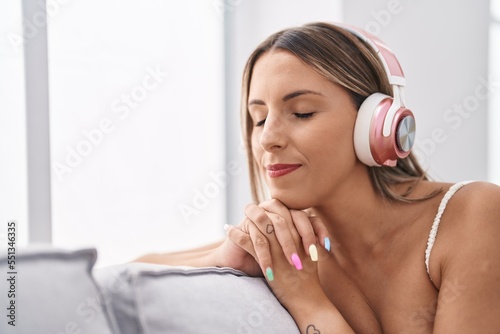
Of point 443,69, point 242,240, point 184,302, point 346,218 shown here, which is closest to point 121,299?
point 184,302

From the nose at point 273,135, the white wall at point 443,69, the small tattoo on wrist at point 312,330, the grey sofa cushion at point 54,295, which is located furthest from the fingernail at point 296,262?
the white wall at point 443,69

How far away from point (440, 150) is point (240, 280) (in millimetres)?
1434

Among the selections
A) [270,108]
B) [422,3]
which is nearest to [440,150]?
[422,3]

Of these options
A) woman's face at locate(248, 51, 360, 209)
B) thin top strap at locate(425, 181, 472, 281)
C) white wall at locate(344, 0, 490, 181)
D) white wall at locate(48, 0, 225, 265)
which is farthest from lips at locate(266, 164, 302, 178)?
white wall at locate(344, 0, 490, 181)

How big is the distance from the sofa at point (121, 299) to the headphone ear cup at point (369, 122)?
39 cm

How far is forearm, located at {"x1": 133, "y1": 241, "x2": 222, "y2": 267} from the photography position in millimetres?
1205

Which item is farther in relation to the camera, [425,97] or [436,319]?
[425,97]

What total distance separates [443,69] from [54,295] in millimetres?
1823

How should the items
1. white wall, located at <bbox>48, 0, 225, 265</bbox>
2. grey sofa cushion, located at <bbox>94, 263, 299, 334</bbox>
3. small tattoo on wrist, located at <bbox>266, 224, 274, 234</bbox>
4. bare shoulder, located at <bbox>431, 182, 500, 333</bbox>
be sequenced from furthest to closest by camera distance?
white wall, located at <bbox>48, 0, 225, 265</bbox>, small tattoo on wrist, located at <bbox>266, 224, 274, 234</bbox>, bare shoulder, located at <bbox>431, 182, 500, 333</bbox>, grey sofa cushion, located at <bbox>94, 263, 299, 334</bbox>

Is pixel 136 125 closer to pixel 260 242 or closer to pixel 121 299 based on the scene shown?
pixel 260 242

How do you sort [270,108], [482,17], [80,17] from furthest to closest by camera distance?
[482,17]
[80,17]
[270,108]

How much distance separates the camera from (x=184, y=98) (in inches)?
99.4

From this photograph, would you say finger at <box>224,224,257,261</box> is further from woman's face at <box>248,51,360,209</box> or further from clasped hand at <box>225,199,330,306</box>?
woman's face at <box>248,51,360,209</box>

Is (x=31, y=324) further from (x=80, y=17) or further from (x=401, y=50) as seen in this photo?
(x=401, y=50)
